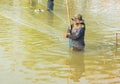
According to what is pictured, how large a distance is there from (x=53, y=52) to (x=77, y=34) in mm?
906

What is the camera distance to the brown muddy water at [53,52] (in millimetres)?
8078

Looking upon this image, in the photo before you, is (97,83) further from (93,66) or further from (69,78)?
(93,66)

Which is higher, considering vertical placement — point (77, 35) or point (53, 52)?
point (77, 35)

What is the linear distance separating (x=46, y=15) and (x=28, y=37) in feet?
19.2

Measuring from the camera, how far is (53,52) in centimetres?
1030

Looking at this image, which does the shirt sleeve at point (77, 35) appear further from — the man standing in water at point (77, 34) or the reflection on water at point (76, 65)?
the reflection on water at point (76, 65)

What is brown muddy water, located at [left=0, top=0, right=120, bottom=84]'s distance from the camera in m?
8.08

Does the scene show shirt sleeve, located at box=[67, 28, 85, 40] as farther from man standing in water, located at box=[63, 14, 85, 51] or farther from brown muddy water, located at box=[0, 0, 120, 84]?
brown muddy water, located at box=[0, 0, 120, 84]

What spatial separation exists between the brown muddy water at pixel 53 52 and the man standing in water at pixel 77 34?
9.5 inches

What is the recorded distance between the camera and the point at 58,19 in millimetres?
16844

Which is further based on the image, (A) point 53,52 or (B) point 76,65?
(A) point 53,52

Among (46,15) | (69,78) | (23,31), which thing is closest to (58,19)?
(46,15)

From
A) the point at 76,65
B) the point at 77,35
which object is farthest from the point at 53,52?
the point at 76,65

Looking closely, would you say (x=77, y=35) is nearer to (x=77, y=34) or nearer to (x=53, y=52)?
(x=77, y=34)
